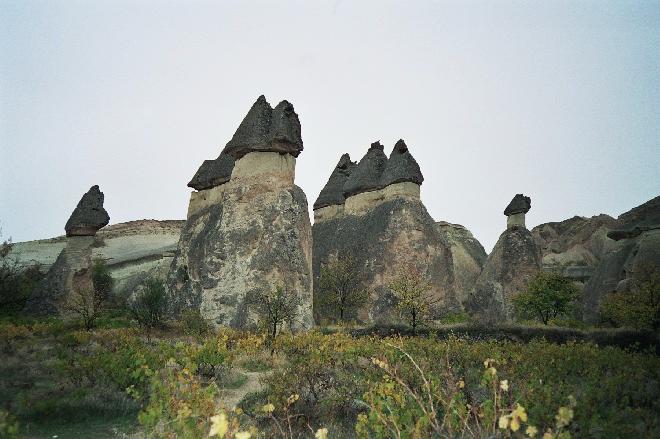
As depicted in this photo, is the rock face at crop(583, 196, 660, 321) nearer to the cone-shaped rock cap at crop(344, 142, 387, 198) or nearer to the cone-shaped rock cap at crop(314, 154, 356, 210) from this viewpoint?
the cone-shaped rock cap at crop(344, 142, 387, 198)

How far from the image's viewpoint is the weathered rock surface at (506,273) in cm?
2608

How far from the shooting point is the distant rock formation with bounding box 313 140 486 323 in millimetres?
22500

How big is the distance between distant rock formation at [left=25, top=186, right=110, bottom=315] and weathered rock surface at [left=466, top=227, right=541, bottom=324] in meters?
20.0

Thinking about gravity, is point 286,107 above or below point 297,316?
above

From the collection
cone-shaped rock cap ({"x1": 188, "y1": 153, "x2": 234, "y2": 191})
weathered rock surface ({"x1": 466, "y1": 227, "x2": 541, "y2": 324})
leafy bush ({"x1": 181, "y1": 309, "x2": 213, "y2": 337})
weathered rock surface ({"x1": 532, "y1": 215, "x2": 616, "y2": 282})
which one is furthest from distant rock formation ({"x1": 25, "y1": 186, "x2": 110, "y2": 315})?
weathered rock surface ({"x1": 532, "y1": 215, "x2": 616, "y2": 282})

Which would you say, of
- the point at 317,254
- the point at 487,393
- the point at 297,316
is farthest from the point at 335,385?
the point at 317,254

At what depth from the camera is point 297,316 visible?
1725cm

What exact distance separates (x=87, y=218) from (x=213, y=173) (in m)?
6.14

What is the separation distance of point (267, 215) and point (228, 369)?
836cm

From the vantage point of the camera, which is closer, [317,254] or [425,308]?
[425,308]

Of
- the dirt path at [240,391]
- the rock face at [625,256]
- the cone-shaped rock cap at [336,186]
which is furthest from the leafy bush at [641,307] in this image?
the cone-shaped rock cap at [336,186]

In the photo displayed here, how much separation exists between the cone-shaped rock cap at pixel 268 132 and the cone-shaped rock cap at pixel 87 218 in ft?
24.6

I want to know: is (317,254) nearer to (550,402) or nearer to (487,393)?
(487,393)

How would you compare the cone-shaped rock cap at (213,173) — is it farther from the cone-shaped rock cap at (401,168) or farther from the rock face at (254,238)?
the cone-shaped rock cap at (401,168)
